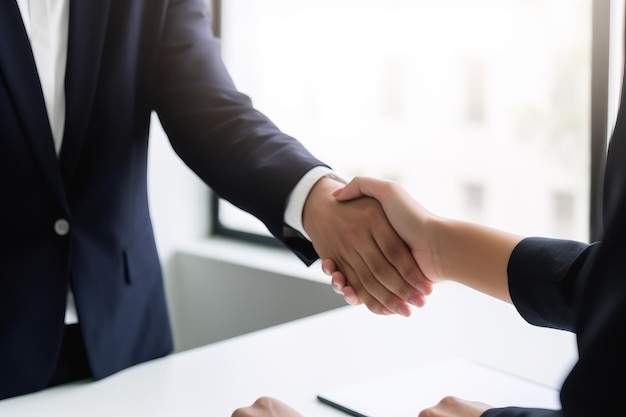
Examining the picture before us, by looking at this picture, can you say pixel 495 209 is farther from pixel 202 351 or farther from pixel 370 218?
pixel 202 351

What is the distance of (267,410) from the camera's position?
1026 mm

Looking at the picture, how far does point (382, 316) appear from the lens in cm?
162

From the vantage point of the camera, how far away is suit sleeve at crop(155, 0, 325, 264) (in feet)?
4.61

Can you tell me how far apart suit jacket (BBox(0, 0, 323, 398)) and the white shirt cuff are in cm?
1

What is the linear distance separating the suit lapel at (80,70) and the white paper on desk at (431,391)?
0.64 metres

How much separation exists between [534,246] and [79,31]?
89 centimetres

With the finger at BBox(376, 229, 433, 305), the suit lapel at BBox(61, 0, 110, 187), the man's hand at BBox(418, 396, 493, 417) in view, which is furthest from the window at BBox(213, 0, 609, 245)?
the suit lapel at BBox(61, 0, 110, 187)

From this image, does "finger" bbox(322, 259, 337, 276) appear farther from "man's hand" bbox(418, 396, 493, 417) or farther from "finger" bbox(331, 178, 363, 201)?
"man's hand" bbox(418, 396, 493, 417)

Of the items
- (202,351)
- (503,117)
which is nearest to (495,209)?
(503,117)

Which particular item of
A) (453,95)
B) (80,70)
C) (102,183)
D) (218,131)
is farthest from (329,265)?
(453,95)

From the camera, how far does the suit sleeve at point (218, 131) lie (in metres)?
1.41

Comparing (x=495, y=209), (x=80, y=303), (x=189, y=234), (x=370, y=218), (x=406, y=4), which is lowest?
(x=189, y=234)

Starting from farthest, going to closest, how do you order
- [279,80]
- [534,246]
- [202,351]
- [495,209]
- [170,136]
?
[279,80] < [495,209] < [170,136] < [202,351] < [534,246]

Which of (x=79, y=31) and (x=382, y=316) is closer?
(x=79, y=31)
